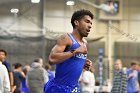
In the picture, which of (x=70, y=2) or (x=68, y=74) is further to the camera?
(x=70, y=2)

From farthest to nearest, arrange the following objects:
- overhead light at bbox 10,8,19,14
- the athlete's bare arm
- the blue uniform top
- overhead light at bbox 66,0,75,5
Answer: overhead light at bbox 10,8,19,14, overhead light at bbox 66,0,75,5, the blue uniform top, the athlete's bare arm

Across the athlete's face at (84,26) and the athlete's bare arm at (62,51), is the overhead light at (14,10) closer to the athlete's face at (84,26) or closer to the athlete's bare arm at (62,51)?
the athlete's face at (84,26)

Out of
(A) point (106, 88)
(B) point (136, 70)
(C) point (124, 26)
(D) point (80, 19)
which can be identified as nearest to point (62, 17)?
(C) point (124, 26)

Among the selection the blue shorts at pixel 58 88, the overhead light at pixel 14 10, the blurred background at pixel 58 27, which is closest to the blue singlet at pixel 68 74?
the blue shorts at pixel 58 88

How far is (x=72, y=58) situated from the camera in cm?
590

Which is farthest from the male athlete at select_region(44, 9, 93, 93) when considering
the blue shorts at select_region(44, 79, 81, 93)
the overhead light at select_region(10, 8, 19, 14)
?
the overhead light at select_region(10, 8, 19, 14)

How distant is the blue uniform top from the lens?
5.90 metres

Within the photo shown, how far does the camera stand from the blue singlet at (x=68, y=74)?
5.91 meters

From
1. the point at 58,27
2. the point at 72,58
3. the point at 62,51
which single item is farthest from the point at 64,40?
the point at 58,27

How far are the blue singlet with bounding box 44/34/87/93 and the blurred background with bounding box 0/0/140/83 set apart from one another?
21.2m

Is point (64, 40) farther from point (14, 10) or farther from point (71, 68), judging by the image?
point (14, 10)

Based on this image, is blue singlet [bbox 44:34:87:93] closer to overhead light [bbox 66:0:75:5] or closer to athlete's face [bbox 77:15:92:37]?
athlete's face [bbox 77:15:92:37]

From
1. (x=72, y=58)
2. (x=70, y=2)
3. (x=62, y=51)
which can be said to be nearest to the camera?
(x=62, y=51)

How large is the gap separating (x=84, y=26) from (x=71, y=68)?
519mm
